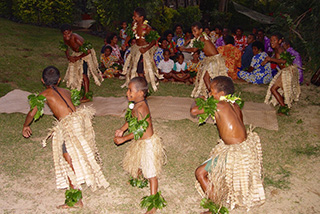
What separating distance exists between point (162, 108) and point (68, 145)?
2.82 metres

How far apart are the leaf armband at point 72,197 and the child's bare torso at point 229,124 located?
162cm

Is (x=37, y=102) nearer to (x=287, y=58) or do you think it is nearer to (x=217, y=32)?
(x=287, y=58)

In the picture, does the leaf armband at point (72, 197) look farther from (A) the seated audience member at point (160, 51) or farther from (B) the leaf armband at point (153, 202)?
(A) the seated audience member at point (160, 51)

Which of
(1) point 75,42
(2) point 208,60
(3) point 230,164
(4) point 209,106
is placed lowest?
(2) point 208,60

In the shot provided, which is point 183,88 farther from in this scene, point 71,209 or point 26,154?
point 71,209

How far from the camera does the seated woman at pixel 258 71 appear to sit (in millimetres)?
7430

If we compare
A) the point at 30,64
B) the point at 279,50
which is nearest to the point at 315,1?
the point at 279,50

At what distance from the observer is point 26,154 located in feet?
13.9

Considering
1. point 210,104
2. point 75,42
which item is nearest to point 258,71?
point 75,42

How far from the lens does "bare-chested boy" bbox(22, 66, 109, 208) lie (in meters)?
3.20

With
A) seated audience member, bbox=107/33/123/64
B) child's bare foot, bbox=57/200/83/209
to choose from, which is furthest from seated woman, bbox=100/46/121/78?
child's bare foot, bbox=57/200/83/209

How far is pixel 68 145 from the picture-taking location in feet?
10.5

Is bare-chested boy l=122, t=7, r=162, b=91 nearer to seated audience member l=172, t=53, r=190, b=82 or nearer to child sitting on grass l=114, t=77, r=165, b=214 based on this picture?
seated audience member l=172, t=53, r=190, b=82

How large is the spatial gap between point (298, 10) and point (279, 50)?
4.60 metres
